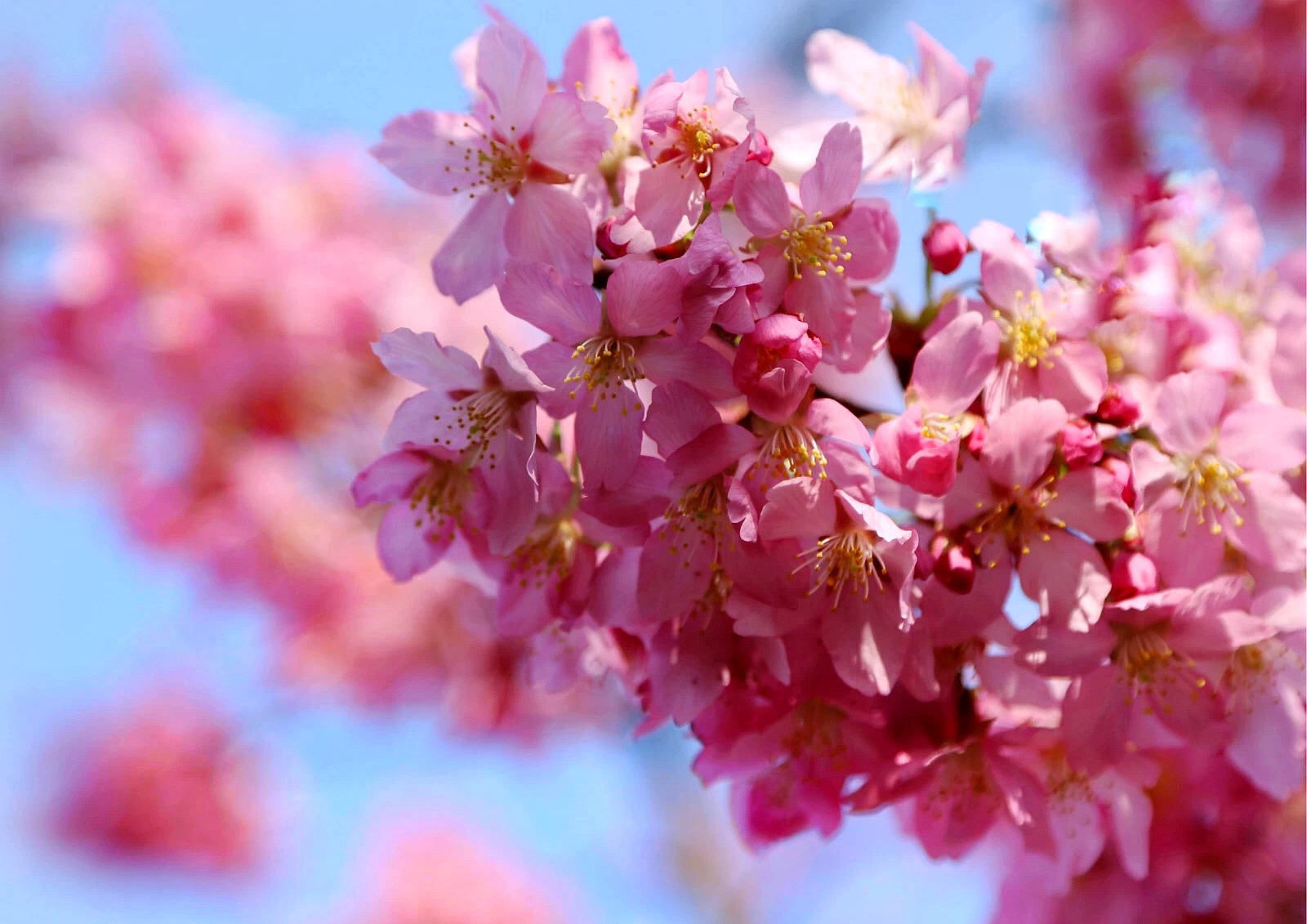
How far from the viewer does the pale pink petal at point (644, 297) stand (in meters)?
0.79

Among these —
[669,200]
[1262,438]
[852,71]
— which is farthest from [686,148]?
[1262,438]

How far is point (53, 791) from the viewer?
5051mm

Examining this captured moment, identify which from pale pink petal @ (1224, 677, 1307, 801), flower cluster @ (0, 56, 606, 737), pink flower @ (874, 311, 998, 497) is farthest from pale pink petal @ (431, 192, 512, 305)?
flower cluster @ (0, 56, 606, 737)

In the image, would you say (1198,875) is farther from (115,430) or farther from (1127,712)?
(115,430)

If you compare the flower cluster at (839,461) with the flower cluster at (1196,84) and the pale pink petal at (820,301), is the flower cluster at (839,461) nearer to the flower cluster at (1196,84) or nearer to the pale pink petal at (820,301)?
the pale pink petal at (820,301)

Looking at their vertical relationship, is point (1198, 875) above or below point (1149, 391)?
below

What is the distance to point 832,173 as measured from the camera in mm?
866

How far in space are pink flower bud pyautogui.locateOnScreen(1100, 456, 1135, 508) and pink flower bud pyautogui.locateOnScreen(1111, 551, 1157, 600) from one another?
5 centimetres

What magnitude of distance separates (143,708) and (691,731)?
4.71m

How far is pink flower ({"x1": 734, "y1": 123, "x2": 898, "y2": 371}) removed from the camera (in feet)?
2.73

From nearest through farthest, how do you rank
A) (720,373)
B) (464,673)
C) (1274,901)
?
(720,373) → (1274,901) → (464,673)

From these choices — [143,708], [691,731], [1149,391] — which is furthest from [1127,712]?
[143,708]

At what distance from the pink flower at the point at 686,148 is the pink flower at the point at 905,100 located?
255mm

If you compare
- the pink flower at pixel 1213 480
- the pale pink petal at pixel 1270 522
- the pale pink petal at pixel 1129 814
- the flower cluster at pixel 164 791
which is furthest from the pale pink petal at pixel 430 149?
the flower cluster at pixel 164 791
